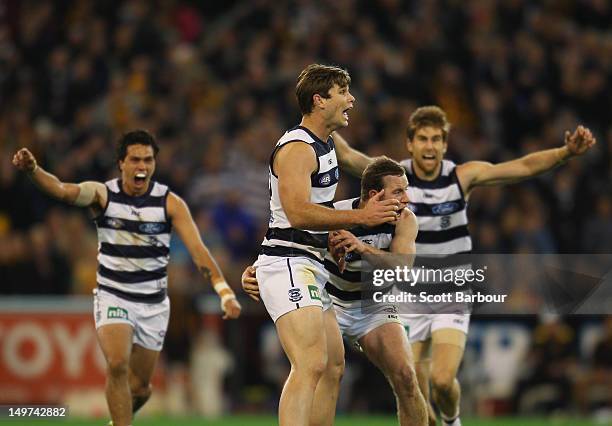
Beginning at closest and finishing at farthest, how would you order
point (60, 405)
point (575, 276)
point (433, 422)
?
point (433, 422)
point (575, 276)
point (60, 405)

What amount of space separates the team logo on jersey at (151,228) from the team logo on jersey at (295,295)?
2487mm

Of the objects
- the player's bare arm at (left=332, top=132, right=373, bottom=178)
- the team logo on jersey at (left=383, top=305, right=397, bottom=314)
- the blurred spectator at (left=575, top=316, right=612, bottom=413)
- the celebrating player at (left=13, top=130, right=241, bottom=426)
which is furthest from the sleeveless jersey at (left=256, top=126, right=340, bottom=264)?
the blurred spectator at (left=575, top=316, right=612, bottom=413)

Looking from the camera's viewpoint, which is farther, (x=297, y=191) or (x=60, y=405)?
(x=60, y=405)

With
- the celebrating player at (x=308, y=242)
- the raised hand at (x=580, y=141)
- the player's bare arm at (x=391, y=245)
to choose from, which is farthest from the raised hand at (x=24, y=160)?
the raised hand at (x=580, y=141)

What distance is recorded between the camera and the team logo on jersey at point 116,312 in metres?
10.1

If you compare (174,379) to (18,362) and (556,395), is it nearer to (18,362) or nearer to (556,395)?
(18,362)

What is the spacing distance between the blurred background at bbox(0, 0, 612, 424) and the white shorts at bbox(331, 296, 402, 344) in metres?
6.52

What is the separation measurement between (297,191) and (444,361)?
2697mm

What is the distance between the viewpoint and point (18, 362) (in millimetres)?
15297

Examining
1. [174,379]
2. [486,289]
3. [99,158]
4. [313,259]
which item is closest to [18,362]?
[174,379]

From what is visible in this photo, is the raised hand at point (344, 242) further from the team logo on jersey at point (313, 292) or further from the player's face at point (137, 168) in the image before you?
the player's face at point (137, 168)

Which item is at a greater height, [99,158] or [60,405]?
[99,158]

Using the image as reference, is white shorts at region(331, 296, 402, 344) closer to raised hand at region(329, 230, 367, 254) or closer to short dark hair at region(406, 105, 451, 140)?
raised hand at region(329, 230, 367, 254)

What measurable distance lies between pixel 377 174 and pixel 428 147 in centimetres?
157
